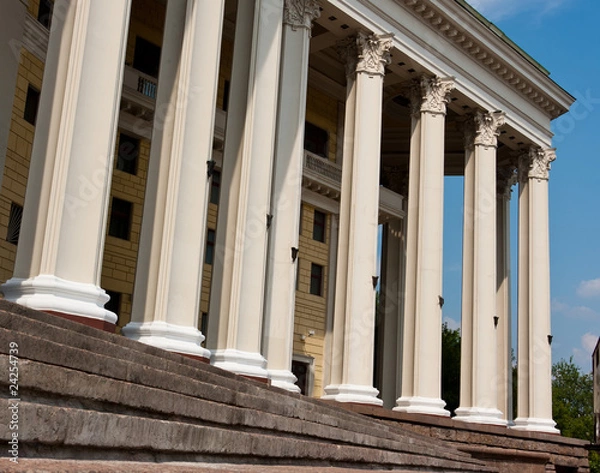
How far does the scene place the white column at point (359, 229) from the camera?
76.3 ft

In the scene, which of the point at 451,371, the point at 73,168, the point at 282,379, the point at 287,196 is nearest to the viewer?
the point at 73,168

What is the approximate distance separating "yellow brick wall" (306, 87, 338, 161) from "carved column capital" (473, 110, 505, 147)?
20.6 feet

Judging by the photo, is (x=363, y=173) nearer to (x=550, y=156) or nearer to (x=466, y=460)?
(x=466, y=460)

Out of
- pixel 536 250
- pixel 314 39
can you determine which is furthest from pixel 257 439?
pixel 536 250

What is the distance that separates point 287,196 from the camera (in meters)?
22.0

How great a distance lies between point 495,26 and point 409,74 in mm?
5847

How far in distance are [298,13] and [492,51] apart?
1041 cm

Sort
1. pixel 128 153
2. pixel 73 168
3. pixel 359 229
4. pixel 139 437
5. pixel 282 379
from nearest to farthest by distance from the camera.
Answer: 1. pixel 139 437
2. pixel 73 168
3. pixel 282 379
4. pixel 359 229
5. pixel 128 153

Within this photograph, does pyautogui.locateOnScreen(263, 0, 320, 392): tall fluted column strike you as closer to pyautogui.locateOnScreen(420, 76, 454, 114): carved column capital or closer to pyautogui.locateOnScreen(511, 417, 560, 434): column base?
pyautogui.locateOnScreen(420, 76, 454, 114): carved column capital

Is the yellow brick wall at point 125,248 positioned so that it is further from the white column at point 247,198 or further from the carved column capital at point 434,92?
the carved column capital at point 434,92

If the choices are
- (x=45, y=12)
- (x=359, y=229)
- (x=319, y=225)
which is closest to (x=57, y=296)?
(x=359, y=229)

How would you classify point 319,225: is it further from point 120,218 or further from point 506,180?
point 120,218

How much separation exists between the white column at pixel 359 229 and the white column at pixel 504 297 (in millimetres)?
11260

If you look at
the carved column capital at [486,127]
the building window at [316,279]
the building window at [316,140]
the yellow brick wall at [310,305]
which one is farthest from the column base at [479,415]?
the building window at [316,140]
